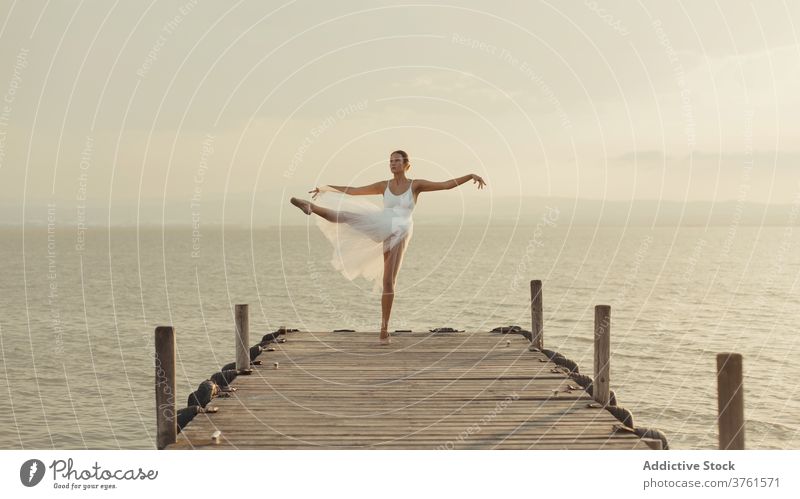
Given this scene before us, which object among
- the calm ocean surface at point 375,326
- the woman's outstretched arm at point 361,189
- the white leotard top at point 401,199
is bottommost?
the calm ocean surface at point 375,326

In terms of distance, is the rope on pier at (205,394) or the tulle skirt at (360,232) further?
the tulle skirt at (360,232)

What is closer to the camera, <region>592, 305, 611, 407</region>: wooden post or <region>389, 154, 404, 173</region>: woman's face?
<region>592, 305, 611, 407</region>: wooden post

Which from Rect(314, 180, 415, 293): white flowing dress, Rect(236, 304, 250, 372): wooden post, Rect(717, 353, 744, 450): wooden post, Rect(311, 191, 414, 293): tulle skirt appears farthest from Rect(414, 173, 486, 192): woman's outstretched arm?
Rect(717, 353, 744, 450): wooden post

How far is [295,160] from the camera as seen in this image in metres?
16.6

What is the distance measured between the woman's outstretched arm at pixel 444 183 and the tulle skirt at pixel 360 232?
657 millimetres

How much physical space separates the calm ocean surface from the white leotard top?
9878mm

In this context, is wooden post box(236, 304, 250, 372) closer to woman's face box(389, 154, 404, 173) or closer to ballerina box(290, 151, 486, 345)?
ballerina box(290, 151, 486, 345)

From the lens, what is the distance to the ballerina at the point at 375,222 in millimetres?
15117

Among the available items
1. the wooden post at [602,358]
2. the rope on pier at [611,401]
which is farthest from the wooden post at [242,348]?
the wooden post at [602,358]

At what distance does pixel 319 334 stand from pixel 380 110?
6581 mm

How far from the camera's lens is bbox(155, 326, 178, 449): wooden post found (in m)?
9.47

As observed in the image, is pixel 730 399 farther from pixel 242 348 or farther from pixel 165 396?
pixel 242 348

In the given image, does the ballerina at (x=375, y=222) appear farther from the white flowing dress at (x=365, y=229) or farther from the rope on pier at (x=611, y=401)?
the rope on pier at (x=611, y=401)

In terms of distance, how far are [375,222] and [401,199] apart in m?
0.79
